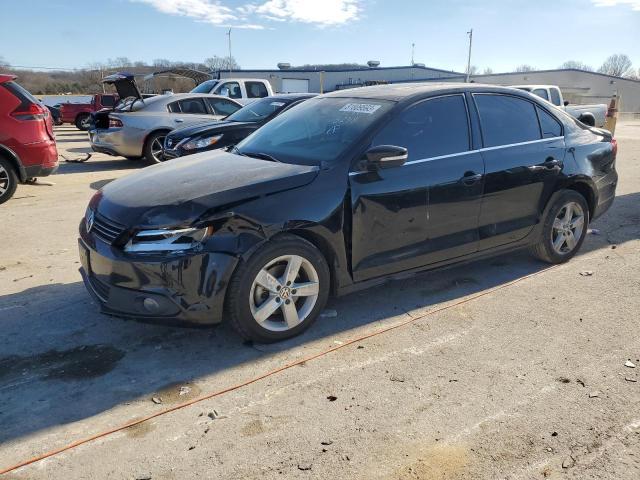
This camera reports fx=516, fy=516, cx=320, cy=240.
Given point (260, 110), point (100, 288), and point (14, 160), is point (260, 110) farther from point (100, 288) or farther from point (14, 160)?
point (100, 288)

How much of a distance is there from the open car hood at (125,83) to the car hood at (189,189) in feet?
26.5

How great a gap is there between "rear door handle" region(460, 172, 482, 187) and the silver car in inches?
314

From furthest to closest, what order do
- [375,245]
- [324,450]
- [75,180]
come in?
[75,180], [375,245], [324,450]

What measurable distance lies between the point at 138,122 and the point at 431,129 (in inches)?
333

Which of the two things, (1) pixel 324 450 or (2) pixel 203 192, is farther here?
(2) pixel 203 192

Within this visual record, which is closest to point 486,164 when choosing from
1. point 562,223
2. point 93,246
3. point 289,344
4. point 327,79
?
point 562,223

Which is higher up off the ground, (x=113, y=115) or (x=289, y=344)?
(x=113, y=115)

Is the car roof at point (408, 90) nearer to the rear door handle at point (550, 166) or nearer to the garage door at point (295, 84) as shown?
the rear door handle at point (550, 166)

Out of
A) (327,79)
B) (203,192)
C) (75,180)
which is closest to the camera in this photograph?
(203,192)

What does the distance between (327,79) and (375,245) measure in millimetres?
59006

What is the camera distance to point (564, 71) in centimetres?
5519

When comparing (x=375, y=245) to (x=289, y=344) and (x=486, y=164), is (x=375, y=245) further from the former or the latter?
(x=486, y=164)

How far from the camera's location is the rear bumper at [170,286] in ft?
10.3

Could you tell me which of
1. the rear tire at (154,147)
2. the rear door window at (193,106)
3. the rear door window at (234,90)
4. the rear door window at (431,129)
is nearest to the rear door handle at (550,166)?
the rear door window at (431,129)
